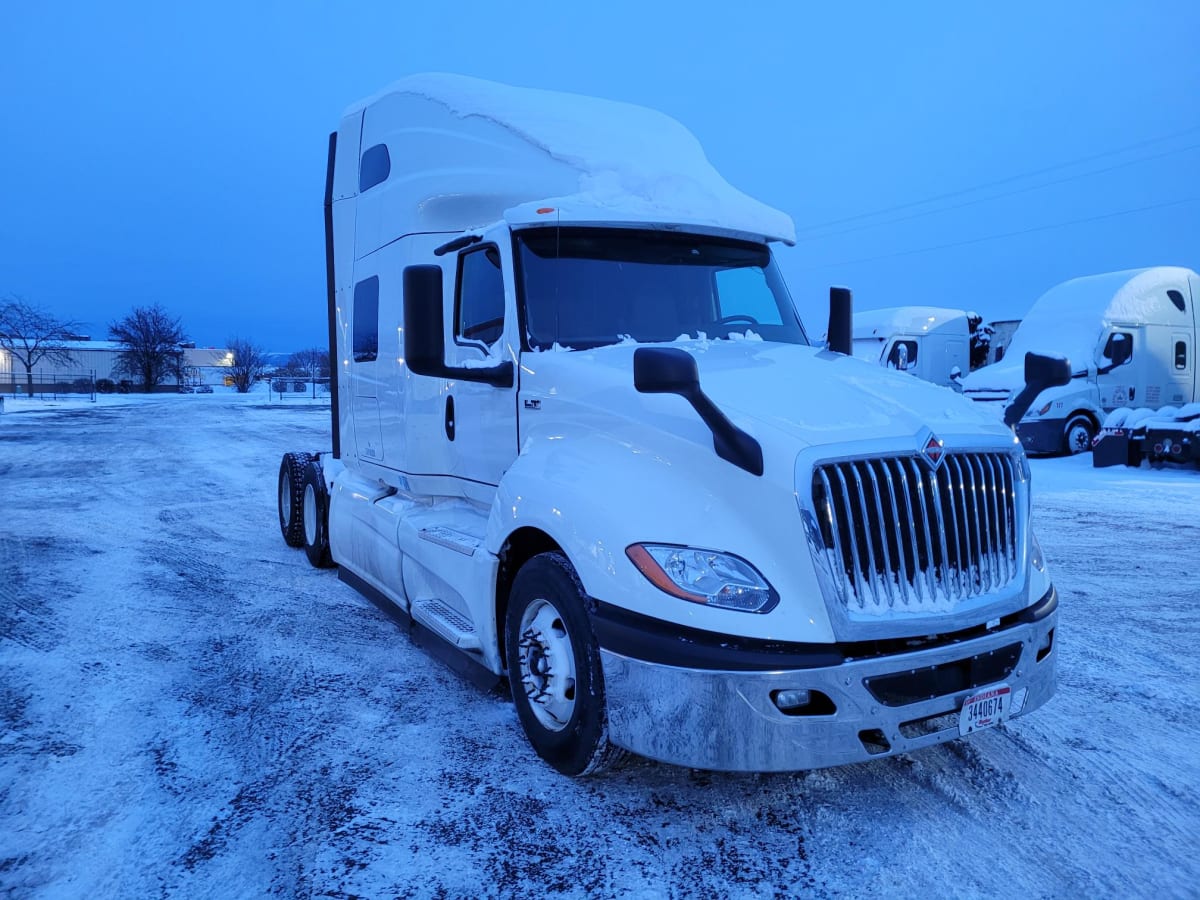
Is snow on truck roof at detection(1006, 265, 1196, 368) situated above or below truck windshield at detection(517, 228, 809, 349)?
above

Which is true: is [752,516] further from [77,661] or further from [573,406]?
[77,661]

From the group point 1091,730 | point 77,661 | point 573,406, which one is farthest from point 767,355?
point 77,661

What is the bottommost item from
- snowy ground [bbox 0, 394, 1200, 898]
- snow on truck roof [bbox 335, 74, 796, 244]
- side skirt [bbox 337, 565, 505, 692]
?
snowy ground [bbox 0, 394, 1200, 898]

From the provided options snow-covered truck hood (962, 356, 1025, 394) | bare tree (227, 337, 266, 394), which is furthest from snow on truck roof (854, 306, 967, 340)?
bare tree (227, 337, 266, 394)

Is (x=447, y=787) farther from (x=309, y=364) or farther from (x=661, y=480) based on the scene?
(x=309, y=364)

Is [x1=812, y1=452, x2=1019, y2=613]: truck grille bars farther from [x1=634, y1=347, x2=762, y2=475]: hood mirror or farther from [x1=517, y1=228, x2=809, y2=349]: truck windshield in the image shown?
[x1=517, y1=228, x2=809, y2=349]: truck windshield

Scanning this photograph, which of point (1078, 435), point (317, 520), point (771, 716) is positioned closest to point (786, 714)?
point (771, 716)

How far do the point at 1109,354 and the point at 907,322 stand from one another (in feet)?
22.2

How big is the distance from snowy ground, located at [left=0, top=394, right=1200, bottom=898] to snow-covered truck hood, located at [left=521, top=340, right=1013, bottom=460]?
4.84 feet

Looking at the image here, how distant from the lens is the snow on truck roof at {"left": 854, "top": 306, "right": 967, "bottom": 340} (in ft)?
77.3

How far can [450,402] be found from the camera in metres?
5.27

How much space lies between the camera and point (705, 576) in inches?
122

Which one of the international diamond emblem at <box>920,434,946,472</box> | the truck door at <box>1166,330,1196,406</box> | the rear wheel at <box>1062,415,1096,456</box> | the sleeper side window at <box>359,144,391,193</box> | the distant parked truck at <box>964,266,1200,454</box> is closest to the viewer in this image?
the international diamond emblem at <box>920,434,946,472</box>

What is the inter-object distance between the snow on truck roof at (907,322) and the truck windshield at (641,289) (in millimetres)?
19810
